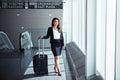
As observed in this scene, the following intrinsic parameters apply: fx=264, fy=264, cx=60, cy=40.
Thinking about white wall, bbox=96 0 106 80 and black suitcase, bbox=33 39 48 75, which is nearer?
white wall, bbox=96 0 106 80

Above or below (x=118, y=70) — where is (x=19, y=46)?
below

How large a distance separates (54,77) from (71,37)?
5.25m

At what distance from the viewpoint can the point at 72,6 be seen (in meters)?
11.4

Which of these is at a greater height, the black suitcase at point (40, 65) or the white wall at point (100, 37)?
the white wall at point (100, 37)

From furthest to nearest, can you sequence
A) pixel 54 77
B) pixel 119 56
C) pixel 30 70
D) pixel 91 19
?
pixel 30 70
pixel 54 77
pixel 91 19
pixel 119 56

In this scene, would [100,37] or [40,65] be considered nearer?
[100,37]

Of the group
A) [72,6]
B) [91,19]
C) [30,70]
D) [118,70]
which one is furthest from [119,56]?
[72,6]

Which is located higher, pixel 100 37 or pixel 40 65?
pixel 100 37

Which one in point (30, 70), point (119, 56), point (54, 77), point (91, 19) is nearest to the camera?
point (119, 56)

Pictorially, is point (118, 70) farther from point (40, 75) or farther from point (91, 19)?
point (40, 75)

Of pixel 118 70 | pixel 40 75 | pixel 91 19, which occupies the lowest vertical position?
pixel 40 75

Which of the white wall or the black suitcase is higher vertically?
the white wall

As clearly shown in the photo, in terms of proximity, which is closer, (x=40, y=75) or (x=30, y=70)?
(x=40, y=75)

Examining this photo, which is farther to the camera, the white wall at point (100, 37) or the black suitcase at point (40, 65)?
the black suitcase at point (40, 65)
